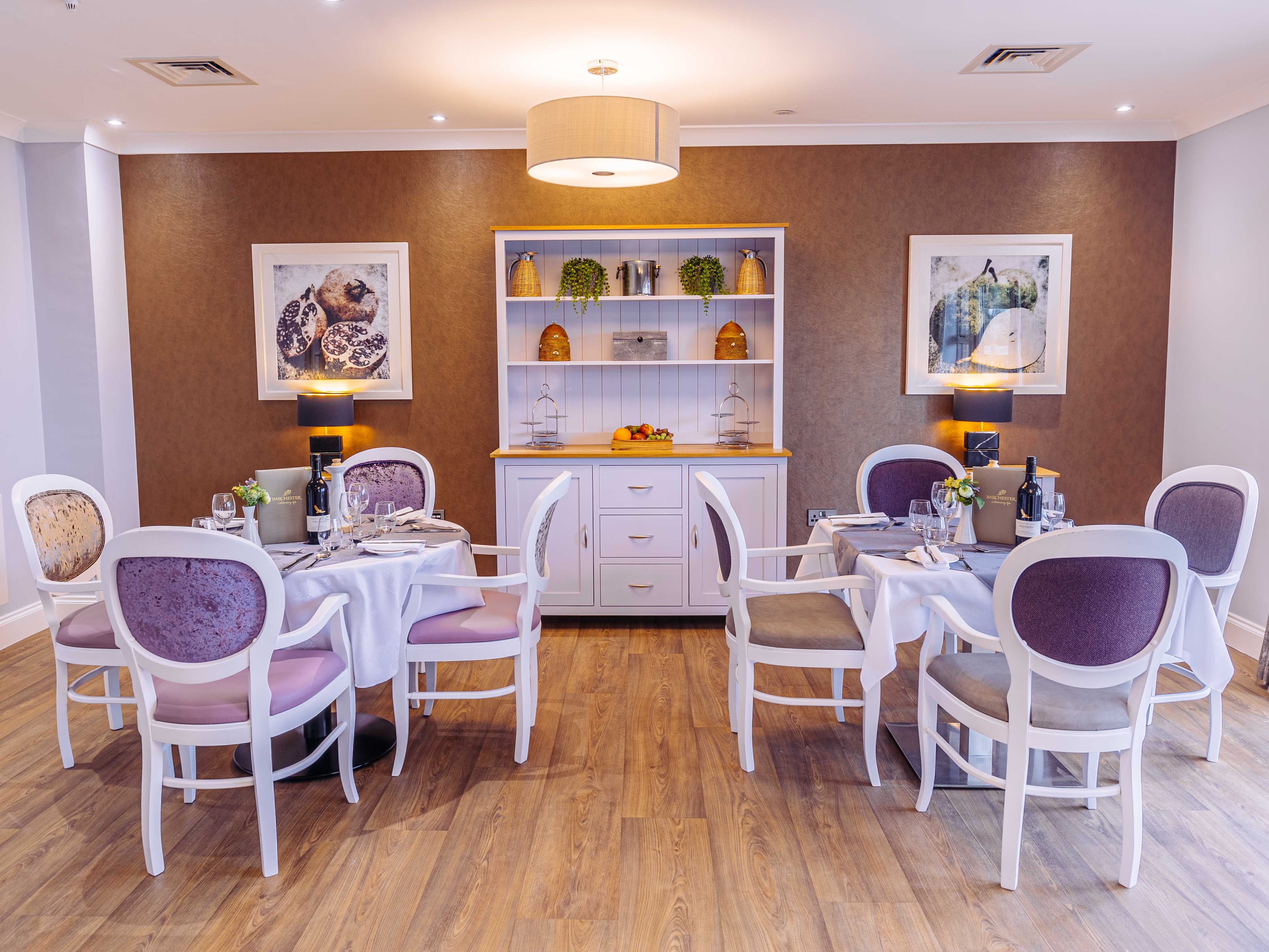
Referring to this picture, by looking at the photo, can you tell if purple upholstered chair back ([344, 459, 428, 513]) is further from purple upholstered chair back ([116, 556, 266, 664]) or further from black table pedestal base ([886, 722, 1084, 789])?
black table pedestal base ([886, 722, 1084, 789])

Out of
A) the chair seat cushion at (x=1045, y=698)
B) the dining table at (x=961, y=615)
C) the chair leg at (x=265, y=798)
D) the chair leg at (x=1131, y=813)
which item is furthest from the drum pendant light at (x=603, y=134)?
the chair leg at (x=1131, y=813)

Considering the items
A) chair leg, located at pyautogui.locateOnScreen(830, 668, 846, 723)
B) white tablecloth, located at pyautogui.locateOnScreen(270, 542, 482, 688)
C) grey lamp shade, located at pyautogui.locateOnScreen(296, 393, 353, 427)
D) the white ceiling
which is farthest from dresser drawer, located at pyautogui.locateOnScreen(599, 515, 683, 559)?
the white ceiling

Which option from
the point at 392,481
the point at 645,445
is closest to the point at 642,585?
the point at 645,445

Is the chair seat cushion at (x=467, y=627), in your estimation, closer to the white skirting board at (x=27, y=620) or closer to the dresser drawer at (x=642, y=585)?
the dresser drawer at (x=642, y=585)

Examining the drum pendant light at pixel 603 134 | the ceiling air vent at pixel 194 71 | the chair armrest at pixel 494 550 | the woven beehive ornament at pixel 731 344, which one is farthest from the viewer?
the woven beehive ornament at pixel 731 344

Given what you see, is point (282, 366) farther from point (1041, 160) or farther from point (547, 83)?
point (1041, 160)

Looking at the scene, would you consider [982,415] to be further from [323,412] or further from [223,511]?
[223,511]

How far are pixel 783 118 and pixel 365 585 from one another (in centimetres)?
352

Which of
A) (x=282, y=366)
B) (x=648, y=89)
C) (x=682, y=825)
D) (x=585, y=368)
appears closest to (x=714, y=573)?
(x=585, y=368)

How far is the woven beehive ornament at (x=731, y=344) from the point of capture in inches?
200

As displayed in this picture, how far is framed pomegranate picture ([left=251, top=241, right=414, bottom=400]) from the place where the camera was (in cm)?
526

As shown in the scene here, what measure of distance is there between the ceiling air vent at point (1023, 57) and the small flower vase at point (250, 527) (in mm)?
3522

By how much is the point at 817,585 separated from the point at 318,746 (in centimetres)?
183

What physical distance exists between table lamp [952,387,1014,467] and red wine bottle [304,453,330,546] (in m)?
3.31
